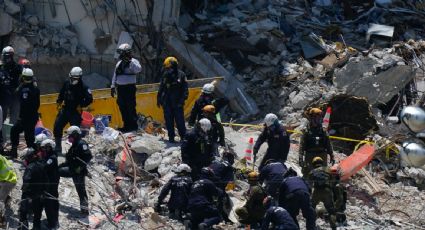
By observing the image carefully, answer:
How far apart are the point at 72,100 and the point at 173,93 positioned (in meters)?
1.83

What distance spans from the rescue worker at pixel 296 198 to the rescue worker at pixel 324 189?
1.89 ft

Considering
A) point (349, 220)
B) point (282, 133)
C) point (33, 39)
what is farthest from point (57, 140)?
point (33, 39)

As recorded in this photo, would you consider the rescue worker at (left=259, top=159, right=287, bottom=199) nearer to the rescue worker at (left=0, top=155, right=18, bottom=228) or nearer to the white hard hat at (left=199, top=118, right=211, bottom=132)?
the white hard hat at (left=199, top=118, right=211, bottom=132)

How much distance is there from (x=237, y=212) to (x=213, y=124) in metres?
1.88

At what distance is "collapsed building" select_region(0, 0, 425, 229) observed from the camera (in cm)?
2136

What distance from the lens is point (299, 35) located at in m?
26.3

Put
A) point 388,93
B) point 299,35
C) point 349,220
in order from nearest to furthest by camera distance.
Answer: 1. point 349,220
2. point 388,93
3. point 299,35

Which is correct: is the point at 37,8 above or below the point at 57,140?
above

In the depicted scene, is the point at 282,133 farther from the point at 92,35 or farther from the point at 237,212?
the point at 92,35

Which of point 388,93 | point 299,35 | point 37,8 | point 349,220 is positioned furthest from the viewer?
point 299,35

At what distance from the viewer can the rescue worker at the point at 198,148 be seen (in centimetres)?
1741

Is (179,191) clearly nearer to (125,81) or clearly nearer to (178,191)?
(178,191)

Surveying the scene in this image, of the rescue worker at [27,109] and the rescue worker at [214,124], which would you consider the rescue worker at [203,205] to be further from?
the rescue worker at [27,109]

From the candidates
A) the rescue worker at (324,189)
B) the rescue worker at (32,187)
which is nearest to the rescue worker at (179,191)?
the rescue worker at (324,189)
